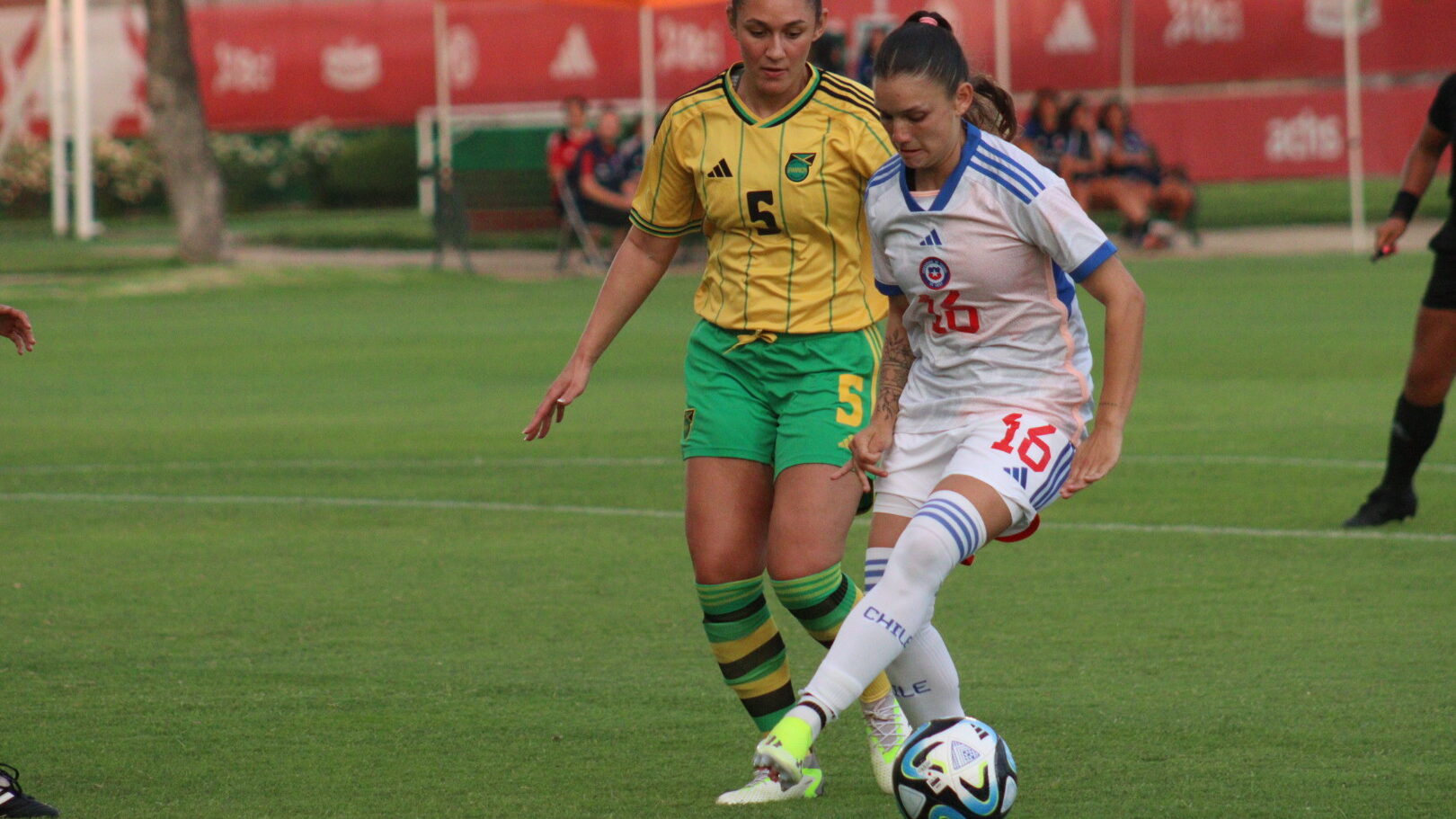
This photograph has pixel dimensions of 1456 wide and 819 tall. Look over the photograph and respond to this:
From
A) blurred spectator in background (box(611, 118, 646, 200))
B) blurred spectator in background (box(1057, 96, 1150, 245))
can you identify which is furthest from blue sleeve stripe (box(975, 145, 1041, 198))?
blurred spectator in background (box(1057, 96, 1150, 245))

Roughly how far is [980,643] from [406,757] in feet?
7.29

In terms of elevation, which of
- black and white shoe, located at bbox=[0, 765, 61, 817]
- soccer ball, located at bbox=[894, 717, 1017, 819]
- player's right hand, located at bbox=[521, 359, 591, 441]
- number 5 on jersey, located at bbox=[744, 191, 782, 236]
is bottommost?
black and white shoe, located at bbox=[0, 765, 61, 817]

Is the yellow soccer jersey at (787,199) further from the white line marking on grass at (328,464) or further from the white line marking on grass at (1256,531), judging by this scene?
the white line marking on grass at (328,464)

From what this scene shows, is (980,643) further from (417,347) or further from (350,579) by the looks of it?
(417,347)

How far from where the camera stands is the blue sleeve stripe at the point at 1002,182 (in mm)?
4762

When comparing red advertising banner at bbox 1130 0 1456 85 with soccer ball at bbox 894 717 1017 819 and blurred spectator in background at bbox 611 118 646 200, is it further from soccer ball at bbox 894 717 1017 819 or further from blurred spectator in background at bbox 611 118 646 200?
soccer ball at bbox 894 717 1017 819

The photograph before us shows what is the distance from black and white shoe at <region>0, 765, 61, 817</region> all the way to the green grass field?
0.43 ft

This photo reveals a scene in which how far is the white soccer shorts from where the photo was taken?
188 inches

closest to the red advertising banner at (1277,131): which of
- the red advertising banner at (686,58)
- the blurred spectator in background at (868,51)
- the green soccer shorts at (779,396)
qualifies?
the red advertising banner at (686,58)

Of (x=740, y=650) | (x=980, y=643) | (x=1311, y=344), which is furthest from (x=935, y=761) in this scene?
(x=1311, y=344)

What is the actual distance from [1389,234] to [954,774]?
523 cm

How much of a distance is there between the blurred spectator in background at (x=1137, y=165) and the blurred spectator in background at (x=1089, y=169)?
0.09m

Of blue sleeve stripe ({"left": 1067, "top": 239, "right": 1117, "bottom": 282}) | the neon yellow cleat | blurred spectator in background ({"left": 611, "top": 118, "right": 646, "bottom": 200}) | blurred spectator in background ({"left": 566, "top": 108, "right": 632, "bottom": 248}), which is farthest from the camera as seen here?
blurred spectator in background ({"left": 611, "top": 118, "right": 646, "bottom": 200})

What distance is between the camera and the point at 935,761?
15.3 ft
